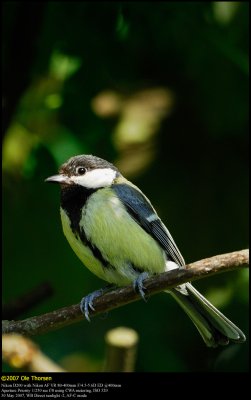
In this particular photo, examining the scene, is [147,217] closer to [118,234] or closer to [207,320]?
[118,234]

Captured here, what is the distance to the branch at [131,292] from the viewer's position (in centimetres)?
243

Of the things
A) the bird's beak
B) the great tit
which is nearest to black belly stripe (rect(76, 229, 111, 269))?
the great tit

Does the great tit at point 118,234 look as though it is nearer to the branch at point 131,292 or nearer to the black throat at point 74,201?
the black throat at point 74,201

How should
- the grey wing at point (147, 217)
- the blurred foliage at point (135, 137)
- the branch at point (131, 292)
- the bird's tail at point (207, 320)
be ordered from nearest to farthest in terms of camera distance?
the branch at point (131, 292) → the bird's tail at point (207, 320) → the grey wing at point (147, 217) → the blurred foliage at point (135, 137)

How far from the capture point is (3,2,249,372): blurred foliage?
3.35 meters

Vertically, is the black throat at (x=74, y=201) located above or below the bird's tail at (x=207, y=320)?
above

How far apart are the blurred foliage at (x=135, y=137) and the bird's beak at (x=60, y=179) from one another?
16 centimetres

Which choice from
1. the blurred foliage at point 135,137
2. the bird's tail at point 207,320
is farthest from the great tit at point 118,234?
the blurred foliage at point 135,137

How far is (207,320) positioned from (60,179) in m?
0.72

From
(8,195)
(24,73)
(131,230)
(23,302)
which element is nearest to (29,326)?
(23,302)

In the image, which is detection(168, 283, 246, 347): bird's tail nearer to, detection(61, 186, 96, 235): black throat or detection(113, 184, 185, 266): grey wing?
detection(113, 184, 185, 266): grey wing

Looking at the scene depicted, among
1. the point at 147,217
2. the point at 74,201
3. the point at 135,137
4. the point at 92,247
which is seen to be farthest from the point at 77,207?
the point at 135,137

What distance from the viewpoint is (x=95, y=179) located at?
3.24 meters

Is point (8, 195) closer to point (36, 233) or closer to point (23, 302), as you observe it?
point (36, 233)
